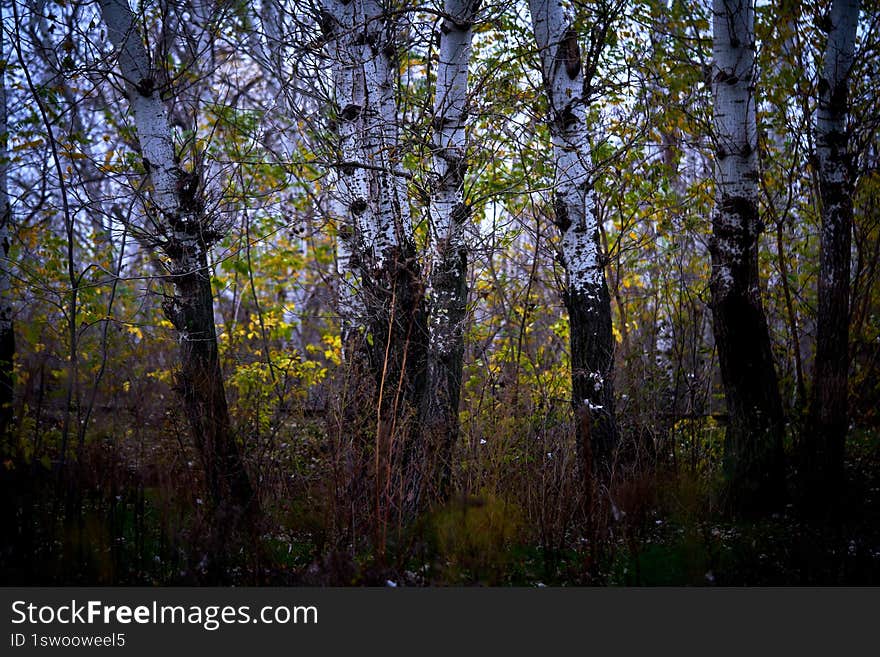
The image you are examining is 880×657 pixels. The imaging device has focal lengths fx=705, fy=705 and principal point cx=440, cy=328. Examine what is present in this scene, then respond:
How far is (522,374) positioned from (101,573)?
486cm

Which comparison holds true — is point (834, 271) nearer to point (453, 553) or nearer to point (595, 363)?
point (595, 363)

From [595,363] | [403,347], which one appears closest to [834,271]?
[595,363]

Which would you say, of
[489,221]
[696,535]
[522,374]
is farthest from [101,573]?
[489,221]

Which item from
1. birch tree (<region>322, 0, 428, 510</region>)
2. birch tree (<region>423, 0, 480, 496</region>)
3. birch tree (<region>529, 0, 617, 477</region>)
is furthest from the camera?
birch tree (<region>529, 0, 617, 477</region>)

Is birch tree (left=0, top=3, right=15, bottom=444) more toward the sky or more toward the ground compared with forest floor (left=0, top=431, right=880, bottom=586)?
more toward the sky

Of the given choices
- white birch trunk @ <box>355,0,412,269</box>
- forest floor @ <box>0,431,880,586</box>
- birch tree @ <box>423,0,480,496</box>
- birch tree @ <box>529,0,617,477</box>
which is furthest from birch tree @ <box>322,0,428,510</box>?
birch tree @ <box>529,0,617,477</box>

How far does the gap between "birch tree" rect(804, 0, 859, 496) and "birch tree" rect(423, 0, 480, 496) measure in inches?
117

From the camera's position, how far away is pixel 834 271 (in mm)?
5816

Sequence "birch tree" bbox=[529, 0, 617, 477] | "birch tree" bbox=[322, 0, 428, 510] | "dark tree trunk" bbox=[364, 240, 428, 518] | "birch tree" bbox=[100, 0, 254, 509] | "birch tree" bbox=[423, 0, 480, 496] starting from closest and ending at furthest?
"dark tree trunk" bbox=[364, 240, 428, 518]
"birch tree" bbox=[100, 0, 254, 509]
"birch tree" bbox=[322, 0, 428, 510]
"birch tree" bbox=[423, 0, 480, 496]
"birch tree" bbox=[529, 0, 617, 477]

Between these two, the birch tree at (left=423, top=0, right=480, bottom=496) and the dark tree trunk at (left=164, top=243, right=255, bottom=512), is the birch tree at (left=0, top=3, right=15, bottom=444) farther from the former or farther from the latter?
the birch tree at (left=423, top=0, right=480, bottom=496)

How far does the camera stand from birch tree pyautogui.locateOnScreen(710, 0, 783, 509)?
233 inches

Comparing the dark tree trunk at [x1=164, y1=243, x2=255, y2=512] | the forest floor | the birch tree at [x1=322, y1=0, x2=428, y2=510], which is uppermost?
the birch tree at [x1=322, y1=0, x2=428, y2=510]

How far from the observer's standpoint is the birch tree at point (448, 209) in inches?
232

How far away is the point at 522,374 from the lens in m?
8.11
